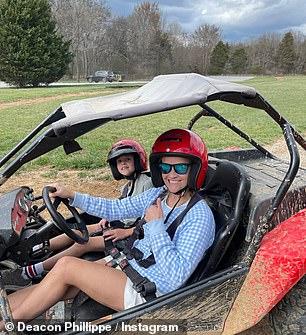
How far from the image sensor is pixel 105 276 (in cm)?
194

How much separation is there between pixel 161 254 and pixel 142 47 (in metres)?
49.6

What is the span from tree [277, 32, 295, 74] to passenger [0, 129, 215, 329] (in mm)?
56834

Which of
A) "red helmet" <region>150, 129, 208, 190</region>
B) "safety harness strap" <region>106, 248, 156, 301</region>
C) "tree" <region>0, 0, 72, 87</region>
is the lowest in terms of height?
"safety harness strap" <region>106, 248, 156, 301</region>

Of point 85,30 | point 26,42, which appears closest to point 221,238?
point 26,42

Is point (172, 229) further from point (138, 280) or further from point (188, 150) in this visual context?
point (188, 150)

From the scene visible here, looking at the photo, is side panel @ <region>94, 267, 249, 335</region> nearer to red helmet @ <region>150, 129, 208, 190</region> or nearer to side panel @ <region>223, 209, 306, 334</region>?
side panel @ <region>223, 209, 306, 334</region>

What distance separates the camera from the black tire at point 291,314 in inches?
75.8

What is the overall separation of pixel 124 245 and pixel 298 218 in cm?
105

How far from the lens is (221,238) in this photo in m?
1.87

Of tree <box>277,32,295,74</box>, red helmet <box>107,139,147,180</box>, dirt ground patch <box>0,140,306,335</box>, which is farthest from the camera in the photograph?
tree <box>277,32,295,74</box>

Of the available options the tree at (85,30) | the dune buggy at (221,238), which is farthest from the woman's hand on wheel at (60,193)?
the tree at (85,30)

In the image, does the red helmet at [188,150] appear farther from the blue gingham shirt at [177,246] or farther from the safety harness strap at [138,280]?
the safety harness strap at [138,280]

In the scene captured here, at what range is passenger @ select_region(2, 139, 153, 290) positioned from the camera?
2471mm

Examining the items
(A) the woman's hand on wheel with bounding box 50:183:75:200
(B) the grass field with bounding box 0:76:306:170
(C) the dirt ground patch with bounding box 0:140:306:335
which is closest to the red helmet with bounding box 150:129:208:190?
(A) the woman's hand on wheel with bounding box 50:183:75:200
